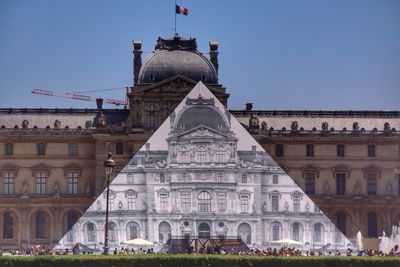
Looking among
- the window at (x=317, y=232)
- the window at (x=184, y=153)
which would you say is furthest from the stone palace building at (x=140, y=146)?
the window at (x=317, y=232)

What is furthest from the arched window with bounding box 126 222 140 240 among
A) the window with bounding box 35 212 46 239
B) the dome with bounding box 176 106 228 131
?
the window with bounding box 35 212 46 239

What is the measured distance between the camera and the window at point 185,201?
200 feet

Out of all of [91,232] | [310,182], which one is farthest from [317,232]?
[310,182]

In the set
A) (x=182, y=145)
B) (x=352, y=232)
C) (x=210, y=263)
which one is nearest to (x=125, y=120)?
(x=352, y=232)

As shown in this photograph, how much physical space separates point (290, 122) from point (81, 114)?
17398 millimetres

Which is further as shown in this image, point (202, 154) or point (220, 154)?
point (220, 154)

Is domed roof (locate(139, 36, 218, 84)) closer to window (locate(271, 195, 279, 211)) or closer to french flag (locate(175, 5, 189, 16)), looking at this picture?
french flag (locate(175, 5, 189, 16))

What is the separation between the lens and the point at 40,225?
311 feet

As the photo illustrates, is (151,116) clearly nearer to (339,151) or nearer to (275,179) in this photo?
(339,151)

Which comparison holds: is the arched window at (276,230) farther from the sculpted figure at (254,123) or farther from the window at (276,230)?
the sculpted figure at (254,123)

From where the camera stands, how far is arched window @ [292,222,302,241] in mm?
60781

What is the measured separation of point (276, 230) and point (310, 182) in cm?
3575

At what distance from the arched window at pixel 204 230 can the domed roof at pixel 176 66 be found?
1363 inches

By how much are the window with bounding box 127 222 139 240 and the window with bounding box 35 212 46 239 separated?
35.2 metres
